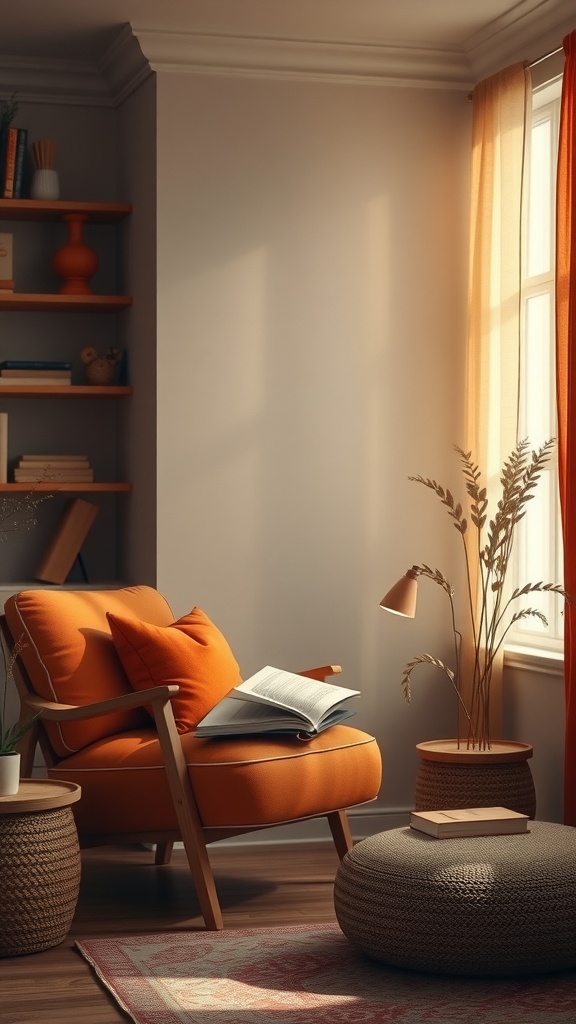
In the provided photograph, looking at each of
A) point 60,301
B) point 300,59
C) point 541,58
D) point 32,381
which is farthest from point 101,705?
point 541,58

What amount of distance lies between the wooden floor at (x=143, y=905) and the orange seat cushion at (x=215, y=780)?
0.28 meters

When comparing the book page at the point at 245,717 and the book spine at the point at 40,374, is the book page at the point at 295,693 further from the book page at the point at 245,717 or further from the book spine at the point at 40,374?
the book spine at the point at 40,374

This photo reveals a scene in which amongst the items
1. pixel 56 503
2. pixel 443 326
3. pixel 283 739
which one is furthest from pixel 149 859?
pixel 443 326

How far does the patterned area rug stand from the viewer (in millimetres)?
2818

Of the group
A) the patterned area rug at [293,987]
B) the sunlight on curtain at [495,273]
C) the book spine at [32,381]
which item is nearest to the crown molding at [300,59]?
the sunlight on curtain at [495,273]

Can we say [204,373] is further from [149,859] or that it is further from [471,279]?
[149,859]

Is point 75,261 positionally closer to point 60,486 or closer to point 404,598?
point 60,486

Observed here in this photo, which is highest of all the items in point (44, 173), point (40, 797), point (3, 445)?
point (44, 173)

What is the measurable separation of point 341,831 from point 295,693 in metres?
0.51

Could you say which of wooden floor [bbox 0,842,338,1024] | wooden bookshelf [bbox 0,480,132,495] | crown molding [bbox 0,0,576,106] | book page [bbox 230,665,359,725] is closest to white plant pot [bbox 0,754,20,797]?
wooden floor [bbox 0,842,338,1024]

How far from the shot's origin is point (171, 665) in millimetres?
3895

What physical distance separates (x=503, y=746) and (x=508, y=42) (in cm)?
237

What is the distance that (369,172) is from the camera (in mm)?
4863

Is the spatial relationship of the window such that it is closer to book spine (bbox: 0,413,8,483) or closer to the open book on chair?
the open book on chair
